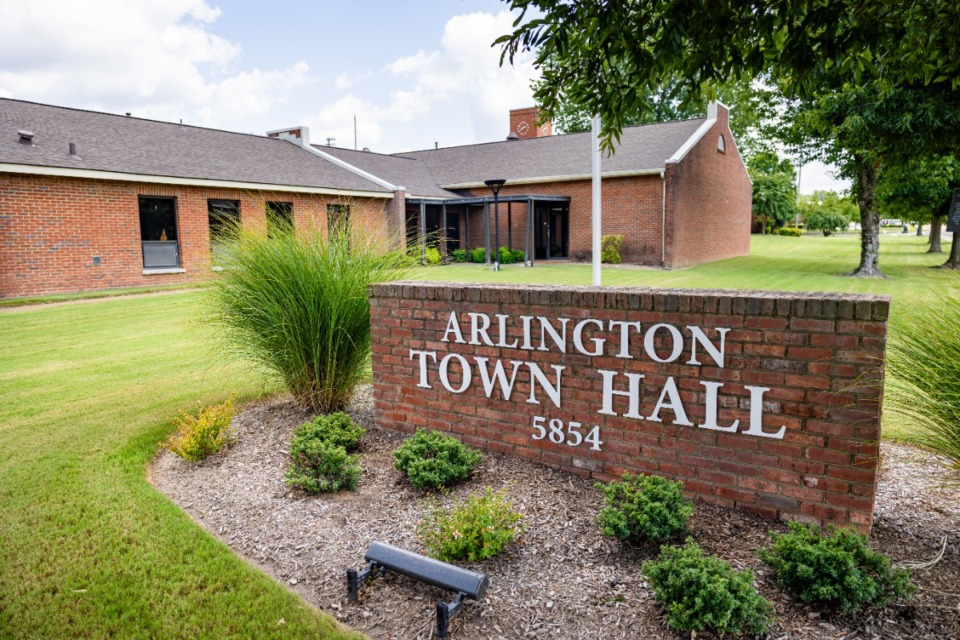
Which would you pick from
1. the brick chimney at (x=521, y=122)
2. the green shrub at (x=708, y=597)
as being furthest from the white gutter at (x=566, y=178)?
the green shrub at (x=708, y=597)

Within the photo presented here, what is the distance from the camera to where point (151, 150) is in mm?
17953

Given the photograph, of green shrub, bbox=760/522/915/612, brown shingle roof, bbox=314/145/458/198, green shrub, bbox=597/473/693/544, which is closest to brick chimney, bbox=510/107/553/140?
brown shingle roof, bbox=314/145/458/198

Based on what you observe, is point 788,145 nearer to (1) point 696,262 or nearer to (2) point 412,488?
(1) point 696,262

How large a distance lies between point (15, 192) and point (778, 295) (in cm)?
1639

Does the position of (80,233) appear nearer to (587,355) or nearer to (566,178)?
(587,355)

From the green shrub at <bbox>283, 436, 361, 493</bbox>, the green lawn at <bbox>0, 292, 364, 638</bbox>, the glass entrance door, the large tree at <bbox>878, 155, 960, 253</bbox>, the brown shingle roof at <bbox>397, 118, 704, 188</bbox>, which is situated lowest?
the green lawn at <bbox>0, 292, 364, 638</bbox>

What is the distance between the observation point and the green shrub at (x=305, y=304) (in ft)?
16.5

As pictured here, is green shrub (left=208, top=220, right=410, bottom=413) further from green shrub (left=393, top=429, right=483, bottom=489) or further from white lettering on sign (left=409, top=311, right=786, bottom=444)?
green shrub (left=393, top=429, right=483, bottom=489)

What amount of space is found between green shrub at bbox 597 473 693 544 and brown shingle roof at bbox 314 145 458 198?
2295 cm

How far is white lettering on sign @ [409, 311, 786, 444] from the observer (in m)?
3.46

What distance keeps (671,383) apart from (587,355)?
21.0 inches

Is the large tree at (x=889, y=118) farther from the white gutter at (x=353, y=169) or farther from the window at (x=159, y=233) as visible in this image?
the window at (x=159, y=233)

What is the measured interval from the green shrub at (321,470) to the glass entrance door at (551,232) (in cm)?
2313

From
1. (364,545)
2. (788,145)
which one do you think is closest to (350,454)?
(364,545)
